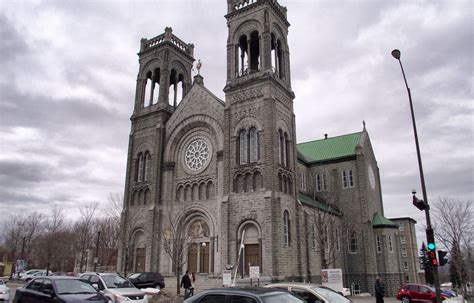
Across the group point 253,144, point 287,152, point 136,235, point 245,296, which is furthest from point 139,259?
point 245,296

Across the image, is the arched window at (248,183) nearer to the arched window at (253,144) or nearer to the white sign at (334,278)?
the arched window at (253,144)

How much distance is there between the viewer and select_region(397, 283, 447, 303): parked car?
26156mm

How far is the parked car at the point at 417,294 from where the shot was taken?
26.2m

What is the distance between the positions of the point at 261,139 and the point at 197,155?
7.66m

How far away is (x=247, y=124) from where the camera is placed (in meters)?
32.8

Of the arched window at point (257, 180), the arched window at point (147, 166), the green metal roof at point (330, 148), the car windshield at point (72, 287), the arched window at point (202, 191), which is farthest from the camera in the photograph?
the green metal roof at point (330, 148)

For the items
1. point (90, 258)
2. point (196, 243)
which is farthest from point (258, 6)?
point (90, 258)

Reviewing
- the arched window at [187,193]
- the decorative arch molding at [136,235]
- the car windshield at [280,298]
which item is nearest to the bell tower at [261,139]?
the arched window at [187,193]

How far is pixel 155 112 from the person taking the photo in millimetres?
39969

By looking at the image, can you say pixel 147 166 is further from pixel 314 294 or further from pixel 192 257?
pixel 314 294

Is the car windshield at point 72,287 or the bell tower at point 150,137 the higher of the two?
the bell tower at point 150,137

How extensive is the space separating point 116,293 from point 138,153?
25.8m

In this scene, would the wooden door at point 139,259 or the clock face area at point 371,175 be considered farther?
the clock face area at point 371,175

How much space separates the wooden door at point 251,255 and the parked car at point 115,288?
14099 millimetres
